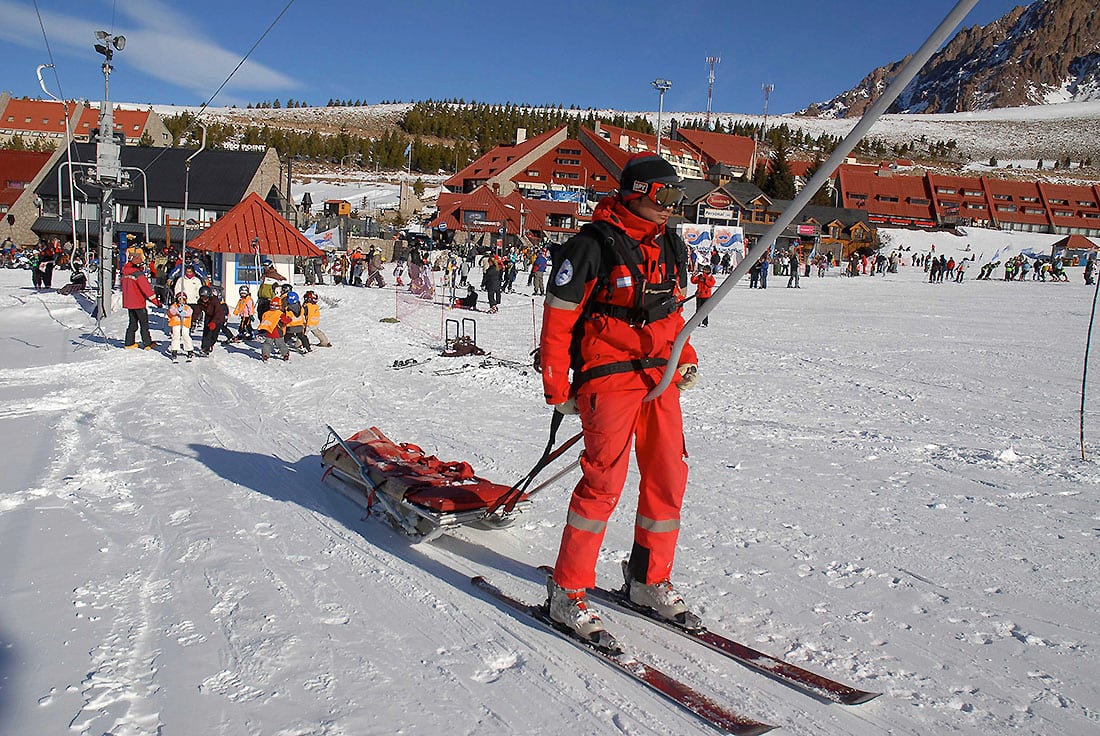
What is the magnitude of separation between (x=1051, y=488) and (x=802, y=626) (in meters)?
3.20

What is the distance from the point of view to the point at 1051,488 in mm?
5492

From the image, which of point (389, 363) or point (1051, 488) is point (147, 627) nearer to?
point (1051, 488)

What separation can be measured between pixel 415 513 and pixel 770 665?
Answer: 2.25 m

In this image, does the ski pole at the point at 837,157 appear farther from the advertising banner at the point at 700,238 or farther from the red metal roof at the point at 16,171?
the red metal roof at the point at 16,171

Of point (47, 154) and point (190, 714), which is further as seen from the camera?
point (47, 154)

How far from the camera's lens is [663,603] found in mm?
3465

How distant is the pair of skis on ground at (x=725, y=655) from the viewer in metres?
2.73

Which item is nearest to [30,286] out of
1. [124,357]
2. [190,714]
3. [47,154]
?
[124,357]

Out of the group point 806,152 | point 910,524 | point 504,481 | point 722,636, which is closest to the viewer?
point 722,636

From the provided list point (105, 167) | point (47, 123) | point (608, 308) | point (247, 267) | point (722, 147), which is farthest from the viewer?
point (722, 147)

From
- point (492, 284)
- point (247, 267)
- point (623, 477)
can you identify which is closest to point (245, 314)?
point (247, 267)

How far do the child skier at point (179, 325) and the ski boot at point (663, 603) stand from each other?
36.1ft

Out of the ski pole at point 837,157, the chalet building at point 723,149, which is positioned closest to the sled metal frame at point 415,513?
the ski pole at point 837,157

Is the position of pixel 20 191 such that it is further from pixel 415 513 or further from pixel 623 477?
pixel 623 477
